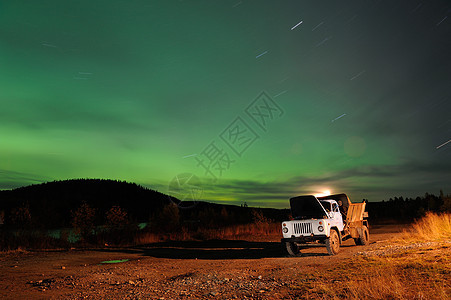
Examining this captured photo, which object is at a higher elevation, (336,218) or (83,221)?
(83,221)

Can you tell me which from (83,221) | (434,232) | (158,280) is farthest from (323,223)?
(83,221)

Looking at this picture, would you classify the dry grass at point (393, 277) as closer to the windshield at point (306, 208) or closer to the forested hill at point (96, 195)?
the windshield at point (306, 208)

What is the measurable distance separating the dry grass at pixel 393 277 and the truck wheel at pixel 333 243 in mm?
2013

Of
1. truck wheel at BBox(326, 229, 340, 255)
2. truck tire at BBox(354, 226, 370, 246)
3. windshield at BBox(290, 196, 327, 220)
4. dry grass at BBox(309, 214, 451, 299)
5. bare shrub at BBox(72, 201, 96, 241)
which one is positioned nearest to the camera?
dry grass at BBox(309, 214, 451, 299)

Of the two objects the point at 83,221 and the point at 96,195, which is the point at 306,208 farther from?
the point at 96,195

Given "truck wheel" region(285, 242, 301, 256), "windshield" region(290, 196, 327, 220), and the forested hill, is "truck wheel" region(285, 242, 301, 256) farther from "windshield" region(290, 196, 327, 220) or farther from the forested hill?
the forested hill

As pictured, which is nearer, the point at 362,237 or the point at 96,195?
the point at 362,237

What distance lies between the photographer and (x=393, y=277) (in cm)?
772

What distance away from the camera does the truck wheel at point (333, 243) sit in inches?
549

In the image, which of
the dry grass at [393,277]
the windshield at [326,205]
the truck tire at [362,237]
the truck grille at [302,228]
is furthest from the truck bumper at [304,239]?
the truck tire at [362,237]

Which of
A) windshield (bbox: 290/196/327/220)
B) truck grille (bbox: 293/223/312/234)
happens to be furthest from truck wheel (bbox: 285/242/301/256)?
windshield (bbox: 290/196/327/220)

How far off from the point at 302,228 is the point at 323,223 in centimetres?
101

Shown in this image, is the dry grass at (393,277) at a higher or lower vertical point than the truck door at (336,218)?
lower

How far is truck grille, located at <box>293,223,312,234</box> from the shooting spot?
1423cm
